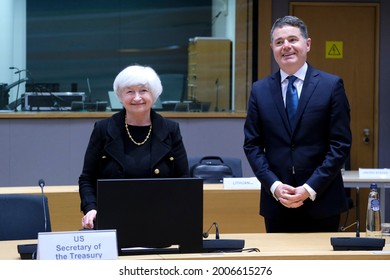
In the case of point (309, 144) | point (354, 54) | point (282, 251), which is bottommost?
point (282, 251)

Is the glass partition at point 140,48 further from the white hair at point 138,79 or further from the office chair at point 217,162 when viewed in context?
the white hair at point 138,79

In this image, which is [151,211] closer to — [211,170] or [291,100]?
[291,100]

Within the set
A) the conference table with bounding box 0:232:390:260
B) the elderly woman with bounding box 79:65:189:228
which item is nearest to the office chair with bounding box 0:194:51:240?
the conference table with bounding box 0:232:390:260

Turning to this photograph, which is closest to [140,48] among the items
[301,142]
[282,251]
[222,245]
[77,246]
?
[301,142]

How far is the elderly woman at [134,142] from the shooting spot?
3.58 meters

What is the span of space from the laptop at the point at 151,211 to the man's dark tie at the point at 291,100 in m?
0.93

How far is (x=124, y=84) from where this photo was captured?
356cm

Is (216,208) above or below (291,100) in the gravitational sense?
below

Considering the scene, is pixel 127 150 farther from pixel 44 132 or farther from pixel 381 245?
pixel 44 132

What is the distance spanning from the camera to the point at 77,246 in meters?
2.73

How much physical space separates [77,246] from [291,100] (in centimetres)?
151
